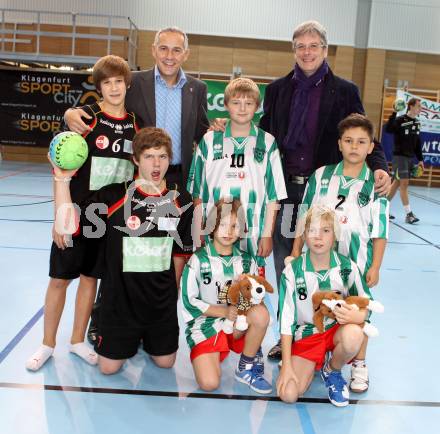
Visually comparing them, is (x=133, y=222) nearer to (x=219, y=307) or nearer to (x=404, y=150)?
(x=219, y=307)

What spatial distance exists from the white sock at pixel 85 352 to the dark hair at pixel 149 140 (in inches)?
43.7

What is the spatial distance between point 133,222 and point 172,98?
0.90m

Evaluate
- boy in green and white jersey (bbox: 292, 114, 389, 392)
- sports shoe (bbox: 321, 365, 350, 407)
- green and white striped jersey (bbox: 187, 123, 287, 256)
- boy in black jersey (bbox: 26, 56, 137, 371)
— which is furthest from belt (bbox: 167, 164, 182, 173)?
sports shoe (bbox: 321, 365, 350, 407)

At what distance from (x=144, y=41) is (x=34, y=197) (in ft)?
22.1

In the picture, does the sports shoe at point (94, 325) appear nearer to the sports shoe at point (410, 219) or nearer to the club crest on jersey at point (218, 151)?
the club crest on jersey at point (218, 151)

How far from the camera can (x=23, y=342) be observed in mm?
2855

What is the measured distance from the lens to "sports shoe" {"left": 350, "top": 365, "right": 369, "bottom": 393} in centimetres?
254

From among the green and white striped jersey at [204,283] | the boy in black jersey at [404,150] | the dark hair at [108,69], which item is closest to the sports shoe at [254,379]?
the green and white striped jersey at [204,283]

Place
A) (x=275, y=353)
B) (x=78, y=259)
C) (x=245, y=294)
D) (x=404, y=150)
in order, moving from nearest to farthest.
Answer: (x=245, y=294), (x=78, y=259), (x=275, y=353), (x=404, y=150)

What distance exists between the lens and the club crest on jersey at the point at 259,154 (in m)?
2.76

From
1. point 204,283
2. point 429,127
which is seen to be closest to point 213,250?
point 204,283

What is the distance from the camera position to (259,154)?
2.77m

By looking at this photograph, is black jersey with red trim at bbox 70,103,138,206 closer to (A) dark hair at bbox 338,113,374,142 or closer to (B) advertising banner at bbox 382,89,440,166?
(A) dark hair at bbox 338,113,374,142

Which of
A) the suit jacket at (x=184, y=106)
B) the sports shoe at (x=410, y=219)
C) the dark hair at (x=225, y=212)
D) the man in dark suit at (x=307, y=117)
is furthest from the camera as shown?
the sports shoe at (x=410, y=219)
